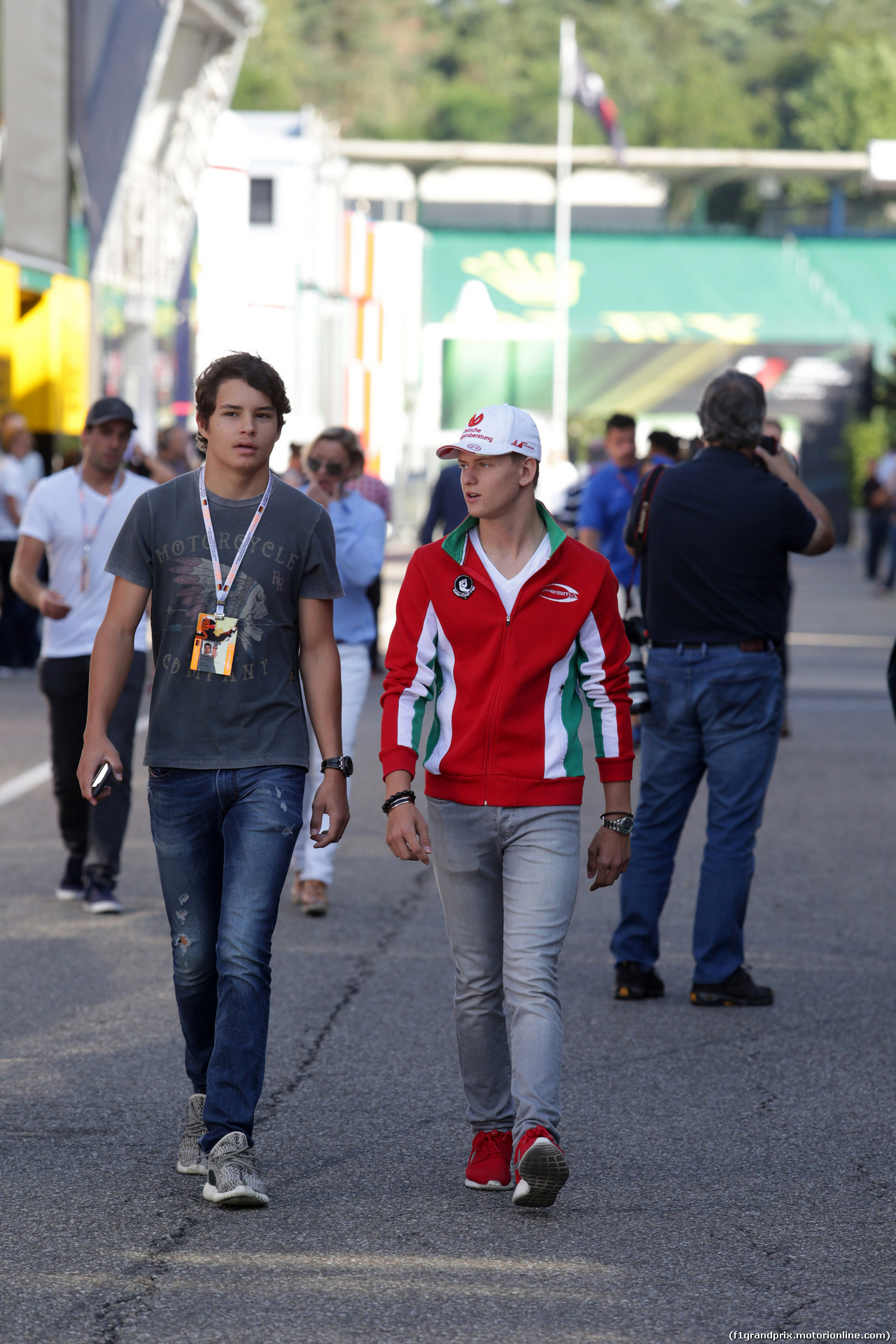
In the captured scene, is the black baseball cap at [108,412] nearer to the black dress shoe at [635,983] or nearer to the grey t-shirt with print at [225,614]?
the black dress shoe at [635,983]

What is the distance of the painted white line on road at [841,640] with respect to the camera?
20.2m

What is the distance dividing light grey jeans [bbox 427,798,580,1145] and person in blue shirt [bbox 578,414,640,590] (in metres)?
6.95

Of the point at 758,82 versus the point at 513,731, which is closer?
the point at 513,731

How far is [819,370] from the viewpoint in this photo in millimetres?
50750

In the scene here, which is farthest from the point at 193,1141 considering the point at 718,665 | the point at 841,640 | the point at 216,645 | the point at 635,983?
the point at 841,640

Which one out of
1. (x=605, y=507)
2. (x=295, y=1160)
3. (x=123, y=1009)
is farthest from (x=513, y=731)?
(x=605, y=507)

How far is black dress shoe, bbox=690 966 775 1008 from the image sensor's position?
21.2 ft

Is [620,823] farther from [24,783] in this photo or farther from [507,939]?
[24,783]

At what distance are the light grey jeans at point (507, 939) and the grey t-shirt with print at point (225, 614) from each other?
0.47 metres

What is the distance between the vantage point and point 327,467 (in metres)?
7.87

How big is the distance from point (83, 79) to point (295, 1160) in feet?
65.9

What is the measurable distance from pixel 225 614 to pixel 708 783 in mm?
2420

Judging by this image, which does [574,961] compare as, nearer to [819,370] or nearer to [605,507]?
[605,507]

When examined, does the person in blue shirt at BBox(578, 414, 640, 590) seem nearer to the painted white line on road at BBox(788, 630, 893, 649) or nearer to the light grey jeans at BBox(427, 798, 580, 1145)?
the light grey jeans at BBox(427, 798, 580, 1145)
